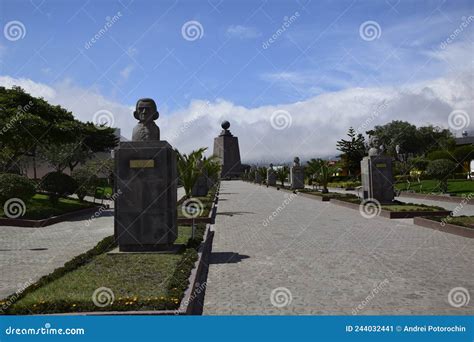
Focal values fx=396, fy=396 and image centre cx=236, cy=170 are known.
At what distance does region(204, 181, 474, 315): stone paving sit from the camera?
5586mm

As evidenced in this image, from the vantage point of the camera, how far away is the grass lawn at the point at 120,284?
5098mm

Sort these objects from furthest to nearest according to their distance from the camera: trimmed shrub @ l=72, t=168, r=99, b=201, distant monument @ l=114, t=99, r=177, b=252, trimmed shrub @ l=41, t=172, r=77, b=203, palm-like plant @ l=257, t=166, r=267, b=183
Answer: palm-like plant @ l=257, t=166, r=267, b=183 → trimmed shrub @ l=72, t=168, r=99, b=201 → trimmed shrub @ l=41, t=172, r=77, b=203 → distant monument @ l=114, t=99, r=177, b=252

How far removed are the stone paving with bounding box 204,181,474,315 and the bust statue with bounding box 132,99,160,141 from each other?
10.2 ft

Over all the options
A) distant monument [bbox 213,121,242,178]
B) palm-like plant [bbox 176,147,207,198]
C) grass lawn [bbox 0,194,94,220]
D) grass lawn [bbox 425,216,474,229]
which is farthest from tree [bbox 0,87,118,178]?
distant monument [bbox 213,121,242,178]

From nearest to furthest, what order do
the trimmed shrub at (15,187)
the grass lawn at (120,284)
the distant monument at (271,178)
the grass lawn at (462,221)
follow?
the grass lawn at (120,284), the grass lawn at (462,221), the trimmed shrub at (15,187), the distant monument at (271,178)

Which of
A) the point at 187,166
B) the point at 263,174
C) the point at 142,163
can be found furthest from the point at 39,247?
the point at 263,174

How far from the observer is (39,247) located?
1066cm

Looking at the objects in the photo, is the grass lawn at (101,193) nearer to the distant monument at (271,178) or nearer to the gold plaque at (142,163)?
the gold plaque at (142,163)

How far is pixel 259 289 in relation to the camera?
635cm

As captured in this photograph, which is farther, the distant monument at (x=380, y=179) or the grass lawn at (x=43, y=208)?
the distant monument at (x=380, y=179)

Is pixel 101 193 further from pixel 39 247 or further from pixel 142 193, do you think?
pixel 142 193

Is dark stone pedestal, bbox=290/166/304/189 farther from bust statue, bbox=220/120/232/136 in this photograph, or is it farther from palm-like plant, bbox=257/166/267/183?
bust statue, bbox=220/120/232/136

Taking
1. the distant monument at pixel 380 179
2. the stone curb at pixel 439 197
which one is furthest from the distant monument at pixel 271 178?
the distant monument at pixel 380 179

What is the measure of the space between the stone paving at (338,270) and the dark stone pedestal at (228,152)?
233ft
